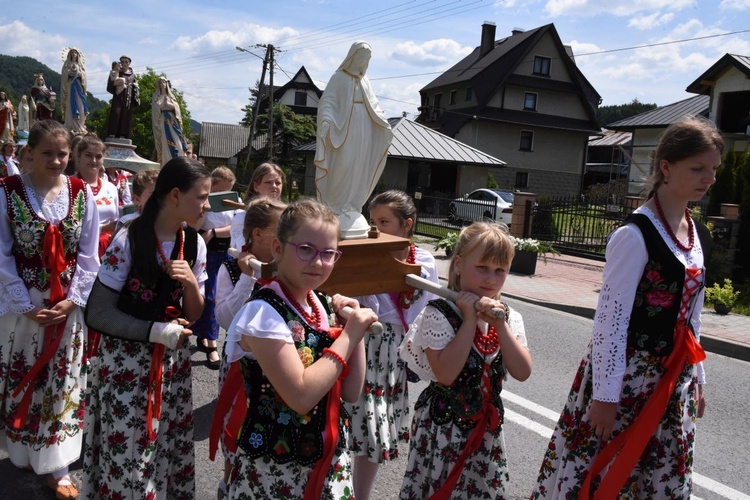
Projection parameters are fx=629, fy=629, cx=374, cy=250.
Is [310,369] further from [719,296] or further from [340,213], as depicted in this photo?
[719,296]

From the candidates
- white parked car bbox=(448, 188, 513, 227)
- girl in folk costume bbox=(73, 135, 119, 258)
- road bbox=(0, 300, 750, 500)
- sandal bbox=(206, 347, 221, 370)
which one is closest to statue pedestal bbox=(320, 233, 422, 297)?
road bbox=(0, 300, 750, 500)

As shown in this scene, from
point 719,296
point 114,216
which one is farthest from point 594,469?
point 719,296

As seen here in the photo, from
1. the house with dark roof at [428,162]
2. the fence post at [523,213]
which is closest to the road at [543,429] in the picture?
the fence post at [523,213]

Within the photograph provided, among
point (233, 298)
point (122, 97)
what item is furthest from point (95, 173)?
point (122, 97)

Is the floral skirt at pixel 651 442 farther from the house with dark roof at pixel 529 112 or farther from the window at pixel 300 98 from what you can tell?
the window at pixel 300 98

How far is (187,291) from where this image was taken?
2846mm

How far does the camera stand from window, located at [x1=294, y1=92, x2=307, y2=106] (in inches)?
2564

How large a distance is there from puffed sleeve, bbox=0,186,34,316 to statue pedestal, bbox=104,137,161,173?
26.2 feet

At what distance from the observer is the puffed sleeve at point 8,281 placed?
327cm

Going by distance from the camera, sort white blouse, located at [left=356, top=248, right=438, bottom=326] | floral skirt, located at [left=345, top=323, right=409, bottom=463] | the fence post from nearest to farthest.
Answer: floral skirt, located at [left=345, top=323, right=409, bottom=463] → white blouse, located at [left=356, top=248, right=438, bottom=326] → the fence post

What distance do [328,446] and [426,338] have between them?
0.62 m

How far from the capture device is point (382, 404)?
3305mm

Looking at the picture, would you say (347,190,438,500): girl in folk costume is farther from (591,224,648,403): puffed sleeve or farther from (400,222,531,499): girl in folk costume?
(591,224,648,403): puffed sleeve

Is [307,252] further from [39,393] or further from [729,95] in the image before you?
[729,95]
